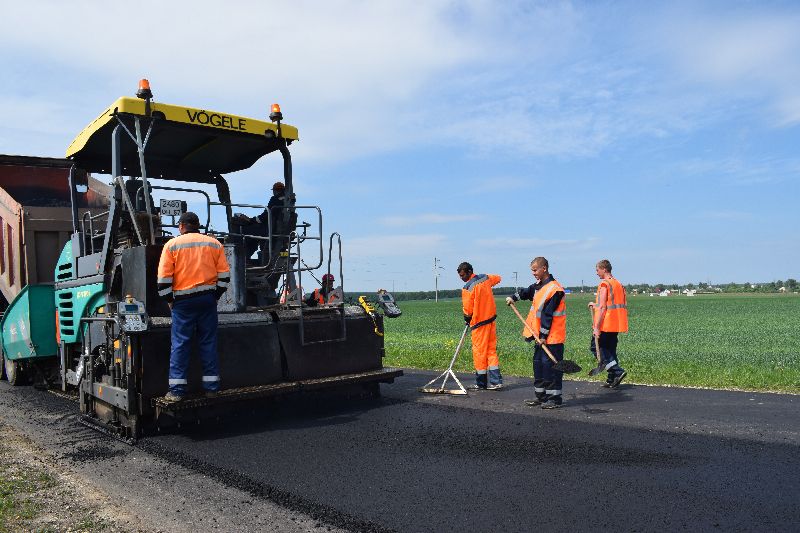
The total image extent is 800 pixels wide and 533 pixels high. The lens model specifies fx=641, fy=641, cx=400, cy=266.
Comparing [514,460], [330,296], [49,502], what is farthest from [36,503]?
[330,296]

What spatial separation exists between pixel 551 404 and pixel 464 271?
7.65ft

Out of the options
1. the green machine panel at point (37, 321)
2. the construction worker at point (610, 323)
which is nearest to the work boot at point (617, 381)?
the construction worker at point (610, 323)

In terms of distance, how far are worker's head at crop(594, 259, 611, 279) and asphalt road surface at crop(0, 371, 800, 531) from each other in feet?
5.99

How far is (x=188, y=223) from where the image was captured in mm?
5668

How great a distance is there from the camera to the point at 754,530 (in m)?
3.19

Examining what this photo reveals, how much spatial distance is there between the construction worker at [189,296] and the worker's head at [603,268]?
5098mm

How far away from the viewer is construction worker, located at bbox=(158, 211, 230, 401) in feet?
17.8

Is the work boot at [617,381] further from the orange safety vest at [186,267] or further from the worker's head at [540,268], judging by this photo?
the orange safety vest at [186,267]

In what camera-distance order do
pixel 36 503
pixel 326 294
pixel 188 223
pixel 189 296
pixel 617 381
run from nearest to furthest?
pixel 36 503 < pixel 189 296 < pixel 188 223 < pixel 326 294 < pixel 617 381

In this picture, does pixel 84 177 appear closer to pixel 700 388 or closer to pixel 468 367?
pixel 468 367

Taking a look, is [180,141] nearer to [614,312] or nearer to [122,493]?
[122,493]

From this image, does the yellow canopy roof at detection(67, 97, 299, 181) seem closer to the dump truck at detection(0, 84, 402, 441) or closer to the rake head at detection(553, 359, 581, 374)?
the dump truck at detection(0, 84, 402, 441)

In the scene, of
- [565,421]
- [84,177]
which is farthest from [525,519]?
[84,177]

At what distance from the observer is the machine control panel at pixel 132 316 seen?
17.4 feet
